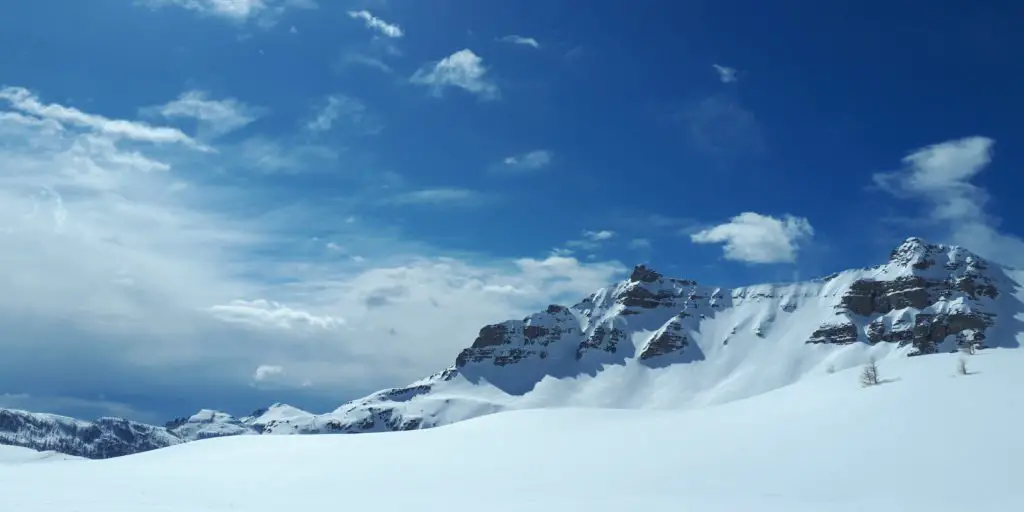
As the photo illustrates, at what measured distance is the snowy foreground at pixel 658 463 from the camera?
21.2 meters

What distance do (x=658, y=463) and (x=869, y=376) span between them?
46.4 feet

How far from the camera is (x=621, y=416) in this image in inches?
1554

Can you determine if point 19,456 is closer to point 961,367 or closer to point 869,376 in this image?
point 869,376

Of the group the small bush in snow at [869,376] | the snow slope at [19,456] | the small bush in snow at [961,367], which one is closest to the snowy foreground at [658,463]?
the small bush in snow at [961,367]

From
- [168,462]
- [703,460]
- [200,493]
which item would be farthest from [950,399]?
[168,462]

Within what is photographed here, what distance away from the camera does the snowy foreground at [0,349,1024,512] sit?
69.5 feet

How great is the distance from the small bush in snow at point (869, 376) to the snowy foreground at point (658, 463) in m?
0.54

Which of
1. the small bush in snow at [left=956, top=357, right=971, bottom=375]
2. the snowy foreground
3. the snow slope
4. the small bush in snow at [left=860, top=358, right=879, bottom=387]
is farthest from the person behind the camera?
A: the snow slope

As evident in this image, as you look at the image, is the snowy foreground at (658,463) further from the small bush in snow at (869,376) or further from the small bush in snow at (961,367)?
the small bush in snow at (869,376)

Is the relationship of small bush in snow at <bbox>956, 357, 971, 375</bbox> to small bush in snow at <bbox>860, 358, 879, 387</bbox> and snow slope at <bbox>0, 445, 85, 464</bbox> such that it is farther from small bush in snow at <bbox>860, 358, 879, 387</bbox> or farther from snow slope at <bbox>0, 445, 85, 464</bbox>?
snow slope at <bbox>0, 445, 85, 464</bbox>

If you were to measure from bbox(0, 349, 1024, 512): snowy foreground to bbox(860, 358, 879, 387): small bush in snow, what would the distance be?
54 centimetres

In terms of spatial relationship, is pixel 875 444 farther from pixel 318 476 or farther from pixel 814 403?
pixel 318 476

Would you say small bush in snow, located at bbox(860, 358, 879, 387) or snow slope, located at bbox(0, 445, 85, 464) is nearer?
small bush in snow, located at bbox(860, 358, 879, 387)

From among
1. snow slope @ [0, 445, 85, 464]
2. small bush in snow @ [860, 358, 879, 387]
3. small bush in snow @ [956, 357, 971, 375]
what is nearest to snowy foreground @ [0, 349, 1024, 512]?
small bush in snow @ [956, 357, 971, 375]
